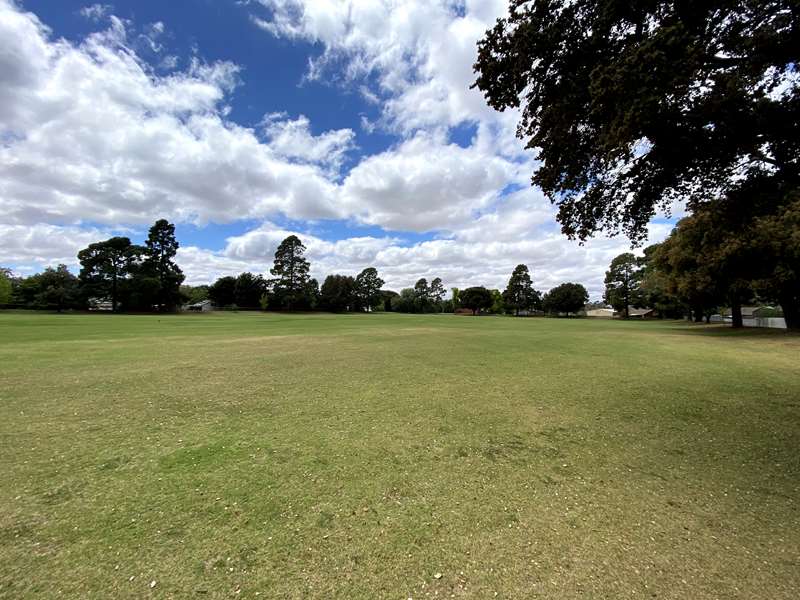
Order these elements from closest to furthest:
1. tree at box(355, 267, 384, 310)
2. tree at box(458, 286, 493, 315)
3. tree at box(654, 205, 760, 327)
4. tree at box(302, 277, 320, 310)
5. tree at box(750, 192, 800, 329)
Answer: tree at box(750, 192, 800, 329) < tree at box(654, 205, 760, 327) < tree at box(302, 277, 320, 310) < tree at box(355, 267, 384, 310) < tree at box(458, 286, 493, 315)

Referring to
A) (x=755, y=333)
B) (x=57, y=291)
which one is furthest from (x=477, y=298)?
(x=57, y=291)

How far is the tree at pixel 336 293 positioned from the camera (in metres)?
87.5

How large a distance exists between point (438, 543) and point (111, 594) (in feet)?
7.94

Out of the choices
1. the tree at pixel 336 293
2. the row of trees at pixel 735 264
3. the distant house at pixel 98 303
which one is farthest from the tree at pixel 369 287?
the row of trees at pixel 735 264

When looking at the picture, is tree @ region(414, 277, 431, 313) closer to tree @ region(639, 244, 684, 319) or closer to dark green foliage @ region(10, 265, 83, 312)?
tree @ region(639, 244, 684, 319)

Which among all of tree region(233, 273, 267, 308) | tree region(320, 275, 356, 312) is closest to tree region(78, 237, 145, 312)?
tree region(233, 273, 267, 308)

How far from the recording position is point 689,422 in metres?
6.38

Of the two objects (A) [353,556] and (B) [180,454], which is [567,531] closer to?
(A) [353,556]

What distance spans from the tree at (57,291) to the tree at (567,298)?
343 feet

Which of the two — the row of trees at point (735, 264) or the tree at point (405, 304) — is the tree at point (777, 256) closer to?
the row of trees at point (735, 264)

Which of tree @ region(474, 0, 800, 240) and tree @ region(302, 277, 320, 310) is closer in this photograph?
tree @ region(474, 0, 800, 240)

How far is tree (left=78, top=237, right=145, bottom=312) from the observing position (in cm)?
6116

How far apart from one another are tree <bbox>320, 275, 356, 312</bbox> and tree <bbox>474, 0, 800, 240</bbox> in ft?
266

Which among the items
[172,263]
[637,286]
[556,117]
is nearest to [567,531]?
[556,117]
